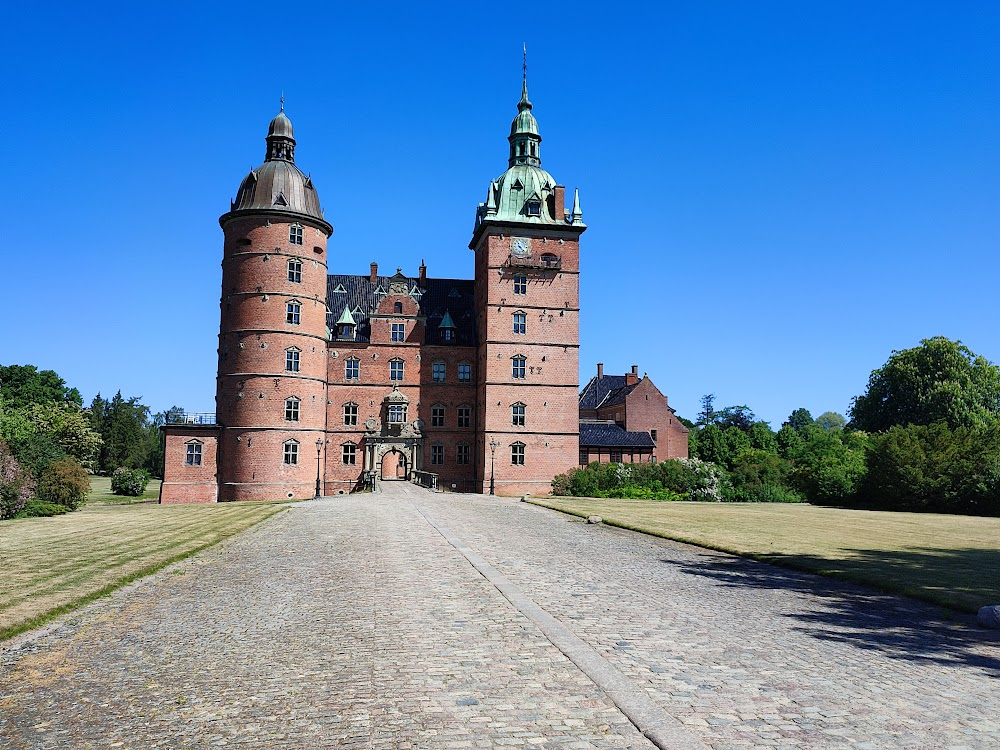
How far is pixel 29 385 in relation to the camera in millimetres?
72000

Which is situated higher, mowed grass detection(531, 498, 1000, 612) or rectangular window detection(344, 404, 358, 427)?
rectangular window detection(344, 404, 358, 427)

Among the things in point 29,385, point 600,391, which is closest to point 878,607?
point 600,391

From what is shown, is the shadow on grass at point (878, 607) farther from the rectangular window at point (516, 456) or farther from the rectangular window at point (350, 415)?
the rectangular window at point (350, 415)

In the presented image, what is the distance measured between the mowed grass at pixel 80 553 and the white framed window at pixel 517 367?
77.0ft

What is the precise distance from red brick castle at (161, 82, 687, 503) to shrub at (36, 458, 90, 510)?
36.2 feet

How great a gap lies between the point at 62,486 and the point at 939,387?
2577 inches

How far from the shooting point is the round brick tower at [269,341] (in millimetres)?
45094

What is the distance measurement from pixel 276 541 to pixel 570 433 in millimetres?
32301

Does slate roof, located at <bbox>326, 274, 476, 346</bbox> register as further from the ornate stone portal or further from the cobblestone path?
the cobblestone path

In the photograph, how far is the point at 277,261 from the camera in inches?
1810

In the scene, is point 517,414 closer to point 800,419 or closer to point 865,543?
point 865,543

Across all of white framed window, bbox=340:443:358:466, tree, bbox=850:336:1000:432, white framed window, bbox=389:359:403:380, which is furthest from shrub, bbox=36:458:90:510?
tree, bbox=850:336:1000:432

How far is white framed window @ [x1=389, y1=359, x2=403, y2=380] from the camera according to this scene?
168 ft

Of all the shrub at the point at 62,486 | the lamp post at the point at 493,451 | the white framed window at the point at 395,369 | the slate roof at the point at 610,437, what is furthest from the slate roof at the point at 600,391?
the shrub at the point at 62,486
